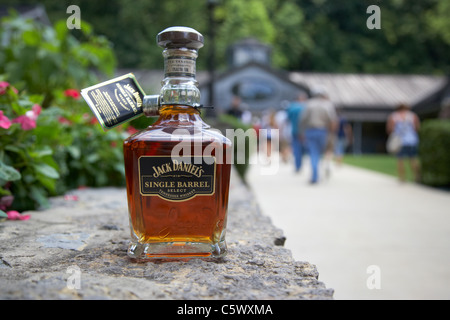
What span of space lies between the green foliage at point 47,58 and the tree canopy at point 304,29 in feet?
85.9

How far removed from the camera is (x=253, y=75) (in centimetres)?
2509

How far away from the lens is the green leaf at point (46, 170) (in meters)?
2.31

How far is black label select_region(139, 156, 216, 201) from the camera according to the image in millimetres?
1470

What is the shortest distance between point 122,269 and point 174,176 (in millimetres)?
350

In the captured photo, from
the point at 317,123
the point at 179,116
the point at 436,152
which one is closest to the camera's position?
the point at 179,116

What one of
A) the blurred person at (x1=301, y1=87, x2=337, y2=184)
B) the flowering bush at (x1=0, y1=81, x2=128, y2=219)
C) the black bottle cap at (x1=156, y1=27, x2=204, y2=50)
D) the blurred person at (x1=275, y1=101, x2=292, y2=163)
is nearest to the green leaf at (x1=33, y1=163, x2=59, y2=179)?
the flowering bush at (x1=0, y1=81, x2=128, y2=219)

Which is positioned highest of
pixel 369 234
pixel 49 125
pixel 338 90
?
pixel 338 90

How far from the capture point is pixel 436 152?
8.58m

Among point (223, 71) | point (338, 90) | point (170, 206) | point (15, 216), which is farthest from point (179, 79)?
point (338, 90)

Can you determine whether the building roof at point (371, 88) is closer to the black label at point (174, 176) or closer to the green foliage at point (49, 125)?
the green foliage at point (49, 125)

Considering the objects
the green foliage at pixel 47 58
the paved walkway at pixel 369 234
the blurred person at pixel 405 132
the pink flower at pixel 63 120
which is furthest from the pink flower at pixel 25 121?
the blurred person at pixel 405 132

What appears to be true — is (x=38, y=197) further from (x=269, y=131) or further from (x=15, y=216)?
(x=269, y=131)
